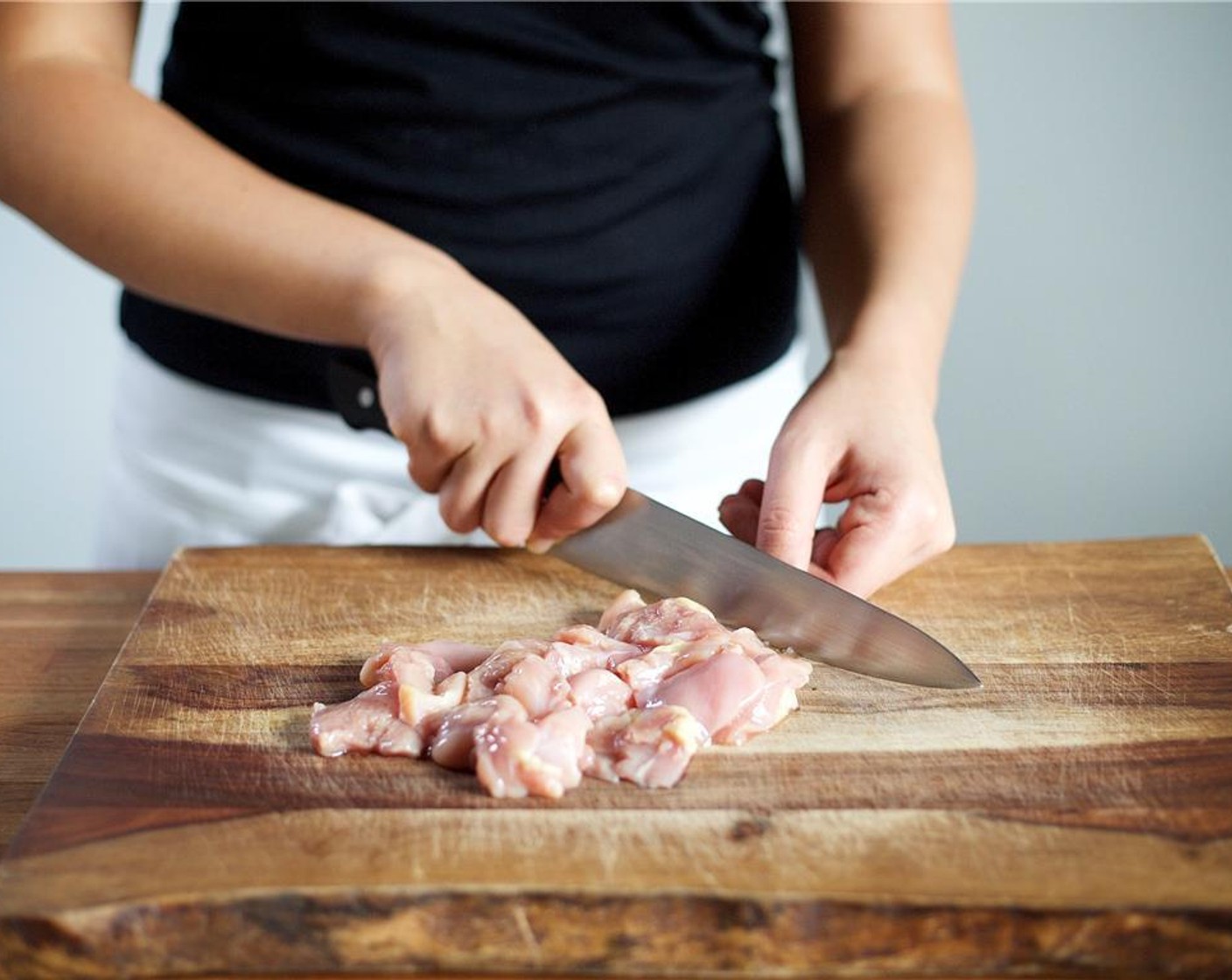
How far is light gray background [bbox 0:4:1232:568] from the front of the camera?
3094 mm

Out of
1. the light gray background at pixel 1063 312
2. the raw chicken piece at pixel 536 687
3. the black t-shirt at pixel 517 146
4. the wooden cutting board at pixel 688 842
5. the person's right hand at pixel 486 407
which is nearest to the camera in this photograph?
the wooden cutting board at pixel 688 842

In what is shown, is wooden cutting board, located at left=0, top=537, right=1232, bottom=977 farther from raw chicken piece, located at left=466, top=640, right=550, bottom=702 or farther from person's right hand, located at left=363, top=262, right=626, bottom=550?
person's right hand, located at left=363, top=262, right=626, bottom=550

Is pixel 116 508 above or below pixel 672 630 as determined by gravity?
below

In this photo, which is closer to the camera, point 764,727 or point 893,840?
point 893,840

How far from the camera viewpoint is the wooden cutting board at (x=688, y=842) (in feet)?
3.39

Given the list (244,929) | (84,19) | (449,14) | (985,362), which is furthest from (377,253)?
(985,362)

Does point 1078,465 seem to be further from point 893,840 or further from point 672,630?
point 893,840

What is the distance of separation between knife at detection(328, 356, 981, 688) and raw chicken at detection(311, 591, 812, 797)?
5 centimetres

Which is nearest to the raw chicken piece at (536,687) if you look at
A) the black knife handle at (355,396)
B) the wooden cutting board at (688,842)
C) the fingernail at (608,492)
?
the wooden cutting board at (688,842)

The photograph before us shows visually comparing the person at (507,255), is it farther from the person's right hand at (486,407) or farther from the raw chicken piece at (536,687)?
the raw chicken piece at (536,687)

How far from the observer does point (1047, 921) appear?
102 centimetres

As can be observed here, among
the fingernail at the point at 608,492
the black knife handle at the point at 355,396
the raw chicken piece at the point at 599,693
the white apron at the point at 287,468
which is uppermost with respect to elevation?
the fingernail at the point at 608,492

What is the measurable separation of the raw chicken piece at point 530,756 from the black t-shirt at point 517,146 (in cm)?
78

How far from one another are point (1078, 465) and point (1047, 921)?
2508 millimetres
